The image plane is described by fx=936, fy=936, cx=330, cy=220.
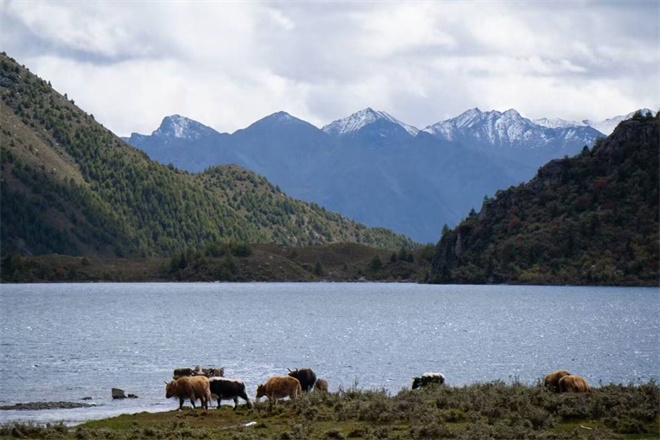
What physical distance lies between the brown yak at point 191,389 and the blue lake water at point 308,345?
4.88 metres

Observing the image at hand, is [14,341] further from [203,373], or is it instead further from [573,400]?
[573,400]

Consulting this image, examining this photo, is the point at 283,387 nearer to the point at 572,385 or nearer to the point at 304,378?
the point at 304,378

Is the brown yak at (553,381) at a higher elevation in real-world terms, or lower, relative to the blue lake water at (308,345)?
higher

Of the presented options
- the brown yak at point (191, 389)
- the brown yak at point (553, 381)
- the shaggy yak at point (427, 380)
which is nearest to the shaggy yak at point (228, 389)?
the brown yak at point (191, 389)

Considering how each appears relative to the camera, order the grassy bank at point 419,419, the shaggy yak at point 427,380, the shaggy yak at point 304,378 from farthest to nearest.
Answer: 1. the shaggy yak at point 427,380
2. the shaggy yak at point 304,378
3. the grassy bank at point 419,419

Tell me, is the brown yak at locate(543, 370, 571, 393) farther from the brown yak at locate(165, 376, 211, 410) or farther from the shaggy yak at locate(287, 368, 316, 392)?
the brown yak at locate(165, 376, 211, 410)

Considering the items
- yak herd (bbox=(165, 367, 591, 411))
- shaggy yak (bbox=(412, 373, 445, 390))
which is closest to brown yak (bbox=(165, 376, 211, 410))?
yak herd (bbox=(165, 367, 591, 411))

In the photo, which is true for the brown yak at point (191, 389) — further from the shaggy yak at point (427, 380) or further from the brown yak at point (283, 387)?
the shaggy yak at point (427, 380)

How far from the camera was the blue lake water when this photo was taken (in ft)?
203

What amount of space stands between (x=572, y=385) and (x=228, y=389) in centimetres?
1548

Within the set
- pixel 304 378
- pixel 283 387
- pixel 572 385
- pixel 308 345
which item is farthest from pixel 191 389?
Result: pixel 308 345

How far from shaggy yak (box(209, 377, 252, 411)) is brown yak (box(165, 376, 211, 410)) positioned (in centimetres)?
33

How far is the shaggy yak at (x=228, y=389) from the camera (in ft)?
140

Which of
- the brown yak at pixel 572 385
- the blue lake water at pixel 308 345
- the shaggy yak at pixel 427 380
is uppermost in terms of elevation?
the brown yak at pixel 572 385
